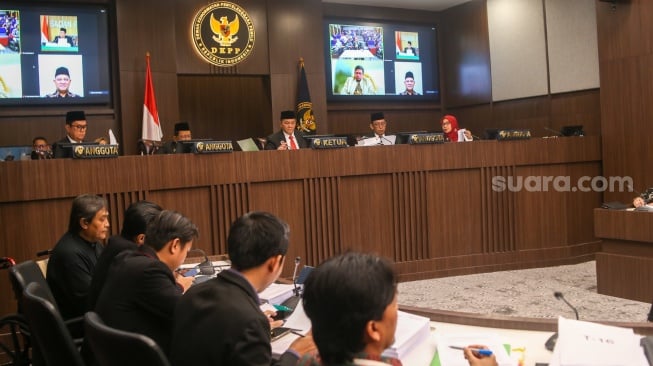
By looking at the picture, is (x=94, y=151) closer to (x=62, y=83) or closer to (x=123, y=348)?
(x=62, y=83)

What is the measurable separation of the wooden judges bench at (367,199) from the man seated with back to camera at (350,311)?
3.54 meters

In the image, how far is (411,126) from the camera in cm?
917

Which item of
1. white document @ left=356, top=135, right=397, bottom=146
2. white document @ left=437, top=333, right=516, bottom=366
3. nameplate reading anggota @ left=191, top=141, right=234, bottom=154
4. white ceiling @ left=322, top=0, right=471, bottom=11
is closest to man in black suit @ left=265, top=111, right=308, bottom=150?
white document @ left=356, top=135, right=397, bottom=146

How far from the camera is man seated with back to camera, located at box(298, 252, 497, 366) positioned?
3.70 ft

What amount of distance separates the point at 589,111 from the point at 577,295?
3.10 meters

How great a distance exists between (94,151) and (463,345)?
3558 millimetres

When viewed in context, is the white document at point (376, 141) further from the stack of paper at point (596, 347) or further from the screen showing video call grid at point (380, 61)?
the stack of paper at point (596, 347)

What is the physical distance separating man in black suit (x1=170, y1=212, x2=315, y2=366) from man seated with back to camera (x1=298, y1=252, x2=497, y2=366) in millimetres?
305

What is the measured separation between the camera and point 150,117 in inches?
273

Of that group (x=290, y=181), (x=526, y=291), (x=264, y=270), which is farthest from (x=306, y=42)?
(x=264, y=270)

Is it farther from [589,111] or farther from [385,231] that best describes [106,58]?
[589,111]

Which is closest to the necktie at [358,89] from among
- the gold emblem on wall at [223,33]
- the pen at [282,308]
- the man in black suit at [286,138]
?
the gold emblem on wall at [223,33]

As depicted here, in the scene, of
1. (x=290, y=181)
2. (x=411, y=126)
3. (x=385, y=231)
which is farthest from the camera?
(x=411, y=126)

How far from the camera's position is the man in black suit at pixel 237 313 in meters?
1.44
